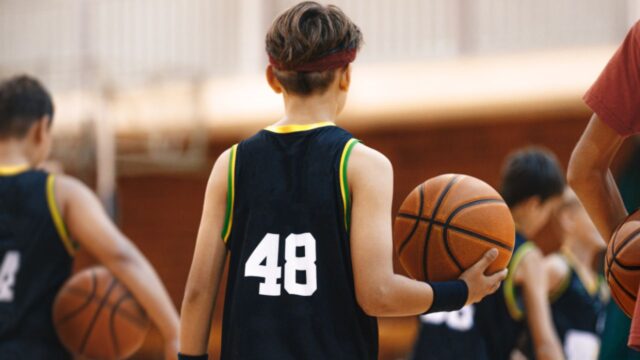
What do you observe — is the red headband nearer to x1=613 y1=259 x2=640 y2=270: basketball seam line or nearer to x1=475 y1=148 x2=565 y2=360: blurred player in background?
x1=613 y1=259 x2=640 y2=270: basketball seam line

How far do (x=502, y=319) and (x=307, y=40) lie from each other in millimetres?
2290

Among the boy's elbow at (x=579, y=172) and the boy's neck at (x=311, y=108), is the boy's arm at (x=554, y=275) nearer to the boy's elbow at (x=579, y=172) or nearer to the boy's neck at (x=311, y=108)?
the boy's elbow at (x=579, y=172)

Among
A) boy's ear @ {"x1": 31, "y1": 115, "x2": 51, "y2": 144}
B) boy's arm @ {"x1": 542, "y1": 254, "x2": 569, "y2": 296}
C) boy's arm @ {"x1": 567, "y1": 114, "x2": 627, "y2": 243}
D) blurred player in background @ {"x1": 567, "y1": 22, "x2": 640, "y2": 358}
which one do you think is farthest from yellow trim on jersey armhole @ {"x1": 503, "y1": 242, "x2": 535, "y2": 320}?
boy's ear @ {"x1": 31, "y1": 115, "x2": 51, "y2": 144}

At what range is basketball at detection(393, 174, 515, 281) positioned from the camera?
2.96 meters

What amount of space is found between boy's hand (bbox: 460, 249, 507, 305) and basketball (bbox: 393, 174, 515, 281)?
25 mm

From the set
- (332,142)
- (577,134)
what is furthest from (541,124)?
(332,142)

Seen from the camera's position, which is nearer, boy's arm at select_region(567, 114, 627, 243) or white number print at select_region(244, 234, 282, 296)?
white number print at select_region(244, 234, 282, 296)

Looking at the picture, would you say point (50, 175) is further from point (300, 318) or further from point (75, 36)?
point (75, 36)

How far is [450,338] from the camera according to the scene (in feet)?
15.6

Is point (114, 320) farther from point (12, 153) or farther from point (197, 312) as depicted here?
point (197, 312)

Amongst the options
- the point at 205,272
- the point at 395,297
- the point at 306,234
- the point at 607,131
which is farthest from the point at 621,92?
the point at 205,272

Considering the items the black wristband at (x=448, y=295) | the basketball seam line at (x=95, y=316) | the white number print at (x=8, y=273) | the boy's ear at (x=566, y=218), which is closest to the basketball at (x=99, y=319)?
the basketball seam line at (x=95, y=316)

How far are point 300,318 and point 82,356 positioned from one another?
176cm

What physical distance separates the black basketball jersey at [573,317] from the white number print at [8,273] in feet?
9.67
